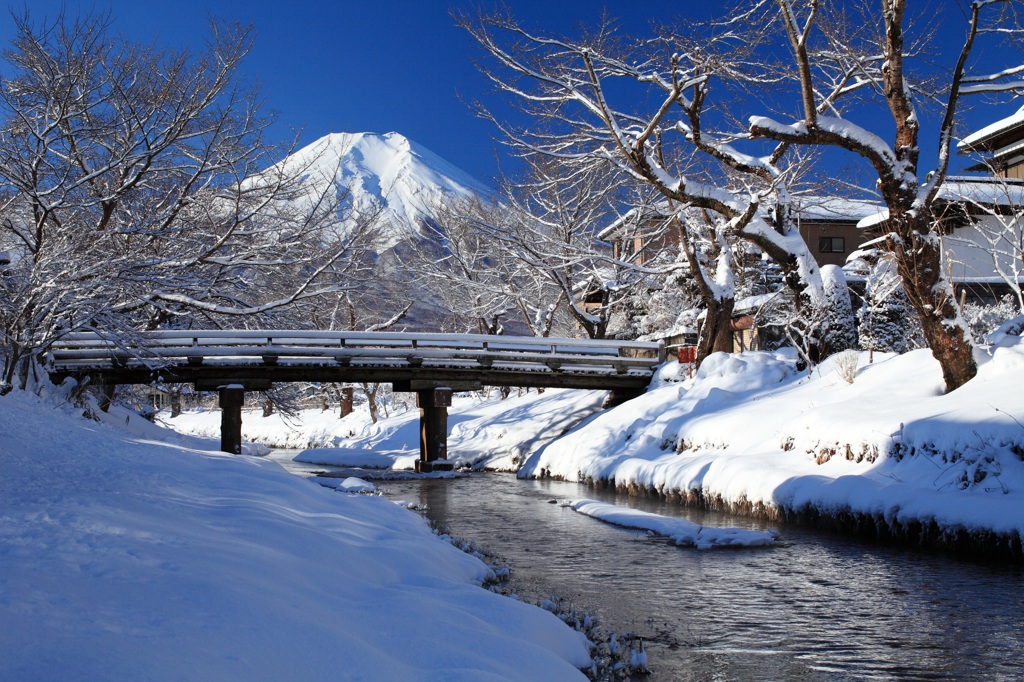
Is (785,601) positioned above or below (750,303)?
below

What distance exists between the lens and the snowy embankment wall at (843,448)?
9.80 metres

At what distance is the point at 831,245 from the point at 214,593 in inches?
1681

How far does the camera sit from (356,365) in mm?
23578

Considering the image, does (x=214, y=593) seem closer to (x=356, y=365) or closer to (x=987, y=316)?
(x=356, y=365)

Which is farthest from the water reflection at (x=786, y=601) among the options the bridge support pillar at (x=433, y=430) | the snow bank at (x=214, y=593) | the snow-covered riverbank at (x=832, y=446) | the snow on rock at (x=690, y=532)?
the bridge support pillar at (x=433, y=430)

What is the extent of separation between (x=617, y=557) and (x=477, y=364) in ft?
50.4

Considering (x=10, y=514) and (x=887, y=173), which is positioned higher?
(x=887, y=173)

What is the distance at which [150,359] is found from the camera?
18.3 m

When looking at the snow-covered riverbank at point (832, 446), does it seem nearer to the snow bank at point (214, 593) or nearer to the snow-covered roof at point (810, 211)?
the snow-covered roof at point (810, 211)

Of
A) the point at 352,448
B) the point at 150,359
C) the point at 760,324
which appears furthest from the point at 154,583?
the point at 352,448

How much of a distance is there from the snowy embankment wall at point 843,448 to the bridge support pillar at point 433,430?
447cm

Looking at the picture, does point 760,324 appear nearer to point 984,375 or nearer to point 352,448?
point 984,375

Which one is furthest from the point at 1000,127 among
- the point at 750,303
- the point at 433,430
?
the point at 433,430

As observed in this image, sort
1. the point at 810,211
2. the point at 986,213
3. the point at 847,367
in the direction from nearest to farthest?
the point at 847,367
the point at 986,213
the point at 810,211
